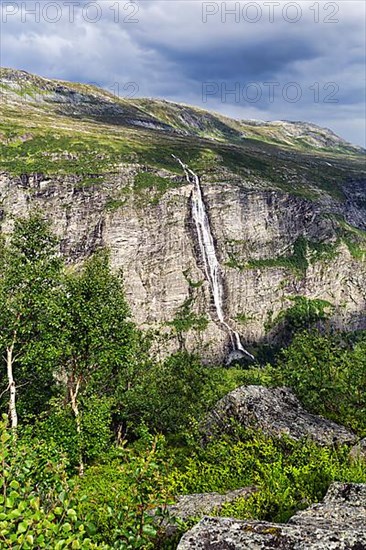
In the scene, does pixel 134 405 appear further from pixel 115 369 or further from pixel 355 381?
pixel 355 381

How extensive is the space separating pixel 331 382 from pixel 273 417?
3465 mm

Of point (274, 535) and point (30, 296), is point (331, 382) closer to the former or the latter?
point (274, 535)

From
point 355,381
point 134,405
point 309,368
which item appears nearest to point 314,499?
point 355,381

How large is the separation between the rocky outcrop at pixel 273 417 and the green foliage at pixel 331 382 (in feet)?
2.41

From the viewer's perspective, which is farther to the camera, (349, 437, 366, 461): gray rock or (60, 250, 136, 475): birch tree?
(60, 250, 136, 475): birch tree

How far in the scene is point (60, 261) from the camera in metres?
28.6

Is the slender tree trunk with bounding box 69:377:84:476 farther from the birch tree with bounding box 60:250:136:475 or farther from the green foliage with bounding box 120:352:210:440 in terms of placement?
the green foliage with bounding box 120:352:210:440

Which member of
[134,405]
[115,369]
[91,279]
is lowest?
[134,405]

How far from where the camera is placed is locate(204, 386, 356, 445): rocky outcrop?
15298 mm

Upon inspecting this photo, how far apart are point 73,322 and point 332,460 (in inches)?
715

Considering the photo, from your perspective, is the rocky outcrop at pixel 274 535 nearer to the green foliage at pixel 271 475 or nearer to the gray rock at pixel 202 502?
the green foliage at pixel 271 475


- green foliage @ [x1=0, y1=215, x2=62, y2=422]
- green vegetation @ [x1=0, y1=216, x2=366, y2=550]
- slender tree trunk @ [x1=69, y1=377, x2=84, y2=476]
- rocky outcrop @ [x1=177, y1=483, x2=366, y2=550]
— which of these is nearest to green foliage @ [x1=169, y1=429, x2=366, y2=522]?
green vegetation @ [x1=0, y1=216, x2=366, y2=550]

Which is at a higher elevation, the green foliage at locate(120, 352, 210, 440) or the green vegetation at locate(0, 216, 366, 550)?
the green vegetation at locate(0, 216, 366, 550)

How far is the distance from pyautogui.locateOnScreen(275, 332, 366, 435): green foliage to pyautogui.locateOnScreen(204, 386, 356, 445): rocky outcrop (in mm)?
735
